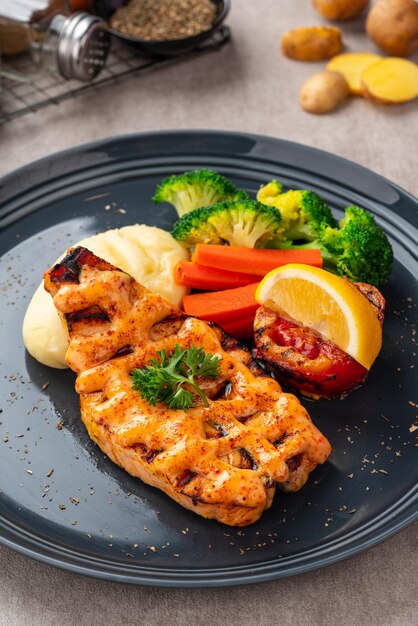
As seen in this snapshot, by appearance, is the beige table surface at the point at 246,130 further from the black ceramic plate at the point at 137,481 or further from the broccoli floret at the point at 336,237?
the broccoli floret at the point at 336,237

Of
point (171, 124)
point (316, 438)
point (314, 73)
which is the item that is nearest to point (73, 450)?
point (316, 438)

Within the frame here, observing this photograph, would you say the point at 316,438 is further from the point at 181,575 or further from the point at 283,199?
the point at 283,199

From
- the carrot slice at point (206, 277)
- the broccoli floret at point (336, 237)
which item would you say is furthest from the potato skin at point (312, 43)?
the carrot slice at point (206, 277)

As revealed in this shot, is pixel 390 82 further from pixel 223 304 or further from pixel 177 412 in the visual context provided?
pixel 177 412

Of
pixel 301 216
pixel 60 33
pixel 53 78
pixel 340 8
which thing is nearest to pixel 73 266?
pixel 301 216

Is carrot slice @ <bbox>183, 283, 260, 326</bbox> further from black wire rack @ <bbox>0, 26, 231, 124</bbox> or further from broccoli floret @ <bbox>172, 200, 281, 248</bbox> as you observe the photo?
black wire rack @ <bbox>0, 26, 231, 124</bbox>

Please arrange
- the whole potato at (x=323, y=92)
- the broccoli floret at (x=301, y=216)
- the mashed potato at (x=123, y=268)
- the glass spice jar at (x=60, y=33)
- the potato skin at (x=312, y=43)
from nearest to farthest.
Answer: the mashed potato at (x=123, y=268)
the broccoli floret at (x=301, y=216)
the glass spice jar at (x=60, y=33)
the whole potato at (x=323, y=92)
the potato skin at (x=312, y=43)
